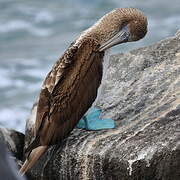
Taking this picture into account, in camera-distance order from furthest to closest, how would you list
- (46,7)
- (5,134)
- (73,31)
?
(46,7), (73,31), (5,134)

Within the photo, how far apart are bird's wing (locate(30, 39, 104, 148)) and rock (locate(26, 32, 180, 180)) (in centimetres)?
20

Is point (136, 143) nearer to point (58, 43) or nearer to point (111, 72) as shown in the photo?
point (111, 72)

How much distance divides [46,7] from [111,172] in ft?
36.8

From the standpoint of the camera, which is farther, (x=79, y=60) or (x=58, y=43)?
(x=58, y=43)

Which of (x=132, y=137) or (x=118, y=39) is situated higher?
(x=118, y=39)

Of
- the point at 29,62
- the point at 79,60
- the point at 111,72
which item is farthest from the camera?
the point at 29,62

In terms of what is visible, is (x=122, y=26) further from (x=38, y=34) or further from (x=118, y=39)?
(x=38, y=34)

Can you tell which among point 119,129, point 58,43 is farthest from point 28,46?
point 119,129

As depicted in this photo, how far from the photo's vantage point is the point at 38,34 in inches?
570

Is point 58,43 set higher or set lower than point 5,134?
higher

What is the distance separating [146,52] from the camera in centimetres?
659

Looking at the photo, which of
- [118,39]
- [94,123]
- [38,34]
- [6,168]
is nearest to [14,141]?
[94,123]

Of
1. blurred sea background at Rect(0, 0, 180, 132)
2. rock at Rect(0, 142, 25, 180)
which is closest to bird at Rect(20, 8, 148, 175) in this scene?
rock at Rect(0, 142, 25, 180)

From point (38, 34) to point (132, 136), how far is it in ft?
31.5
